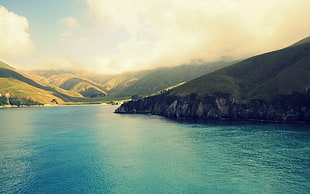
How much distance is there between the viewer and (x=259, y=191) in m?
47.8

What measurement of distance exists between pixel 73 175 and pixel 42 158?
23.2 m

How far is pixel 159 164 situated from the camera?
67.6 m

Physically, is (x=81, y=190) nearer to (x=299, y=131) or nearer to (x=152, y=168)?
(x=152, y=168)

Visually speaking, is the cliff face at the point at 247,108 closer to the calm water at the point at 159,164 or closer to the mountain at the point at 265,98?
the mountain at the point at 265,98

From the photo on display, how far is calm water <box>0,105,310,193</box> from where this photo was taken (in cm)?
5128

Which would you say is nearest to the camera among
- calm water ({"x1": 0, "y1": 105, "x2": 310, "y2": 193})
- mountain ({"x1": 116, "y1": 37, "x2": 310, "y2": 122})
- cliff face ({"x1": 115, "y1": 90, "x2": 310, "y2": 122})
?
calm water ({"x1": 0, "y1": 105, "x2": 310, "y2": 193})

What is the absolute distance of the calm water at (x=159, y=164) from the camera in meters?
51.3

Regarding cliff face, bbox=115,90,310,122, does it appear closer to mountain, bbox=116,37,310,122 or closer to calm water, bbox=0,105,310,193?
mountain, bbox=116,37,310,122

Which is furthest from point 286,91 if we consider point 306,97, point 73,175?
point 73,175

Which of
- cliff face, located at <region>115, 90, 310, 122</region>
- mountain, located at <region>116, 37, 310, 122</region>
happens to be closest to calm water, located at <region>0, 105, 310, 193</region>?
cliff face, located at <region>115, 90, 310, 122</region>

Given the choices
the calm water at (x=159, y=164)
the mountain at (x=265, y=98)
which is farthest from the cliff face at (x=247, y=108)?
the calm water at (x=159, y=164)

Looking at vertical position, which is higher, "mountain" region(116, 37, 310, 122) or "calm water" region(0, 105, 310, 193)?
"mountain" region(116, 37, 310, 122)

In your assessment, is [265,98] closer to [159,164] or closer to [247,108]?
[247,108]

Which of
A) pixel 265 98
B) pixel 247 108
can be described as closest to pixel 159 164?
pixel 247 108
